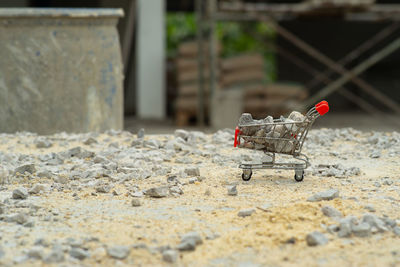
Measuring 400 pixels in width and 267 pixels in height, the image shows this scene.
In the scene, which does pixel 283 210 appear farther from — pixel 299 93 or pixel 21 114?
pixel 299 93

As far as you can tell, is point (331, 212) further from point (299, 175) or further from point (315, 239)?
point (299, 175)

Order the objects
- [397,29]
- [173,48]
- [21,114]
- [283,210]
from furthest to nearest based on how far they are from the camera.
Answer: [173,48], [397,29], [21,114], [283,210]

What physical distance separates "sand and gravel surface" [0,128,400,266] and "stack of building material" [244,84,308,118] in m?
6.21

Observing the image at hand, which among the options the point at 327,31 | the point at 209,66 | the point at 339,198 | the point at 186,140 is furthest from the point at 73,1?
the point at 339,198

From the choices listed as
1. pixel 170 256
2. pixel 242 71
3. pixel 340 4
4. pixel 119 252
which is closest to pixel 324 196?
pixel 170 256

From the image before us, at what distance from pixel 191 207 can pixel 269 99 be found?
26.7ft

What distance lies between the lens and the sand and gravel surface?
2902mm

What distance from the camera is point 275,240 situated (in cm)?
306

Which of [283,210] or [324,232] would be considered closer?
[324,232]

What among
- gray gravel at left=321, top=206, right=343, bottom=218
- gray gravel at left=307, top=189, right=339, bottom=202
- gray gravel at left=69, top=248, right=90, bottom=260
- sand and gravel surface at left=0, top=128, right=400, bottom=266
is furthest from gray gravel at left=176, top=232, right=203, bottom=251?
gray gravel at left=307, top=189, right=339, bottom=202

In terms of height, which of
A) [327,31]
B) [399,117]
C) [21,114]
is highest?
[327,31]

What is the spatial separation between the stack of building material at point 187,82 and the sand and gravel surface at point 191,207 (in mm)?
6162

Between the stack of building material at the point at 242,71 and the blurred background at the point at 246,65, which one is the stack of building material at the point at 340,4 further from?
the stack of building material at the point at 242,71

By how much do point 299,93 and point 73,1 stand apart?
4693mm
